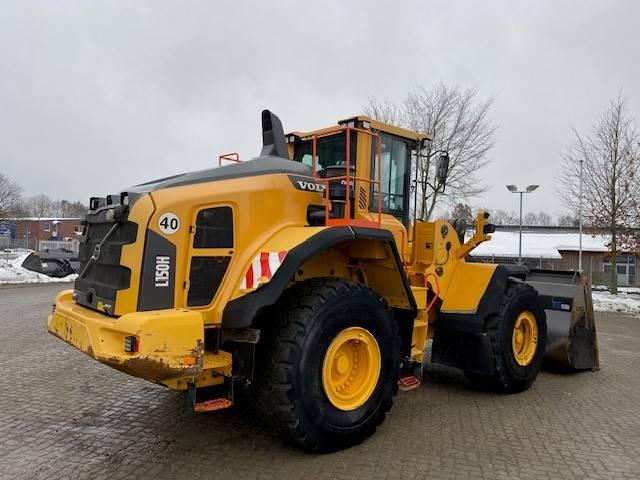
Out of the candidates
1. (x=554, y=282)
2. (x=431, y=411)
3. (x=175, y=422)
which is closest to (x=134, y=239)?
(x=175, y=422)

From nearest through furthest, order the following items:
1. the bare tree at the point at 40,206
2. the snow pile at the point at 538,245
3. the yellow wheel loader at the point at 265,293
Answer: the yellow wheel loader at the point at 265,293
the snow pile at the point at 538,245
the bare tree at the point at 40,206

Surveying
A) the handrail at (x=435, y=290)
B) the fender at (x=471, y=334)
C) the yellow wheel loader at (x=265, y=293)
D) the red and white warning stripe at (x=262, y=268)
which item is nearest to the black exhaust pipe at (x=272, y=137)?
the yellow wheel loader at (x=265, y=293)

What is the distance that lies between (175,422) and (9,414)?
5.21ft

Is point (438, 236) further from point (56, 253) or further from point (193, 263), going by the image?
point (56, 253)

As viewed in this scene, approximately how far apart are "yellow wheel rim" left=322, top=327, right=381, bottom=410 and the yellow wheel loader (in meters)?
0.01

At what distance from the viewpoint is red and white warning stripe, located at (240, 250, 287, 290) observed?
3.81 m

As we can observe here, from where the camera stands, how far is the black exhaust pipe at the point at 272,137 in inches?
194

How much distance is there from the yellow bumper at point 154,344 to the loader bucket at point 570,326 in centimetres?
509

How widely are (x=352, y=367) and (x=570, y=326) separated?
3.98 m

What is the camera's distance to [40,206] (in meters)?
93.8

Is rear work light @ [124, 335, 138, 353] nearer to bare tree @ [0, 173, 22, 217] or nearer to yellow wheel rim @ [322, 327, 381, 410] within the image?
yellow wheel rim @ [322, 327, 381, 410]

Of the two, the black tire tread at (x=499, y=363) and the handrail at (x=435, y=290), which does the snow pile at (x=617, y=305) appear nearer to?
the black tire tread at (x=499, y=363)

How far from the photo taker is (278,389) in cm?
375

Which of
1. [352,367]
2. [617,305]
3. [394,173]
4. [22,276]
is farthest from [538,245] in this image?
[352,367]
